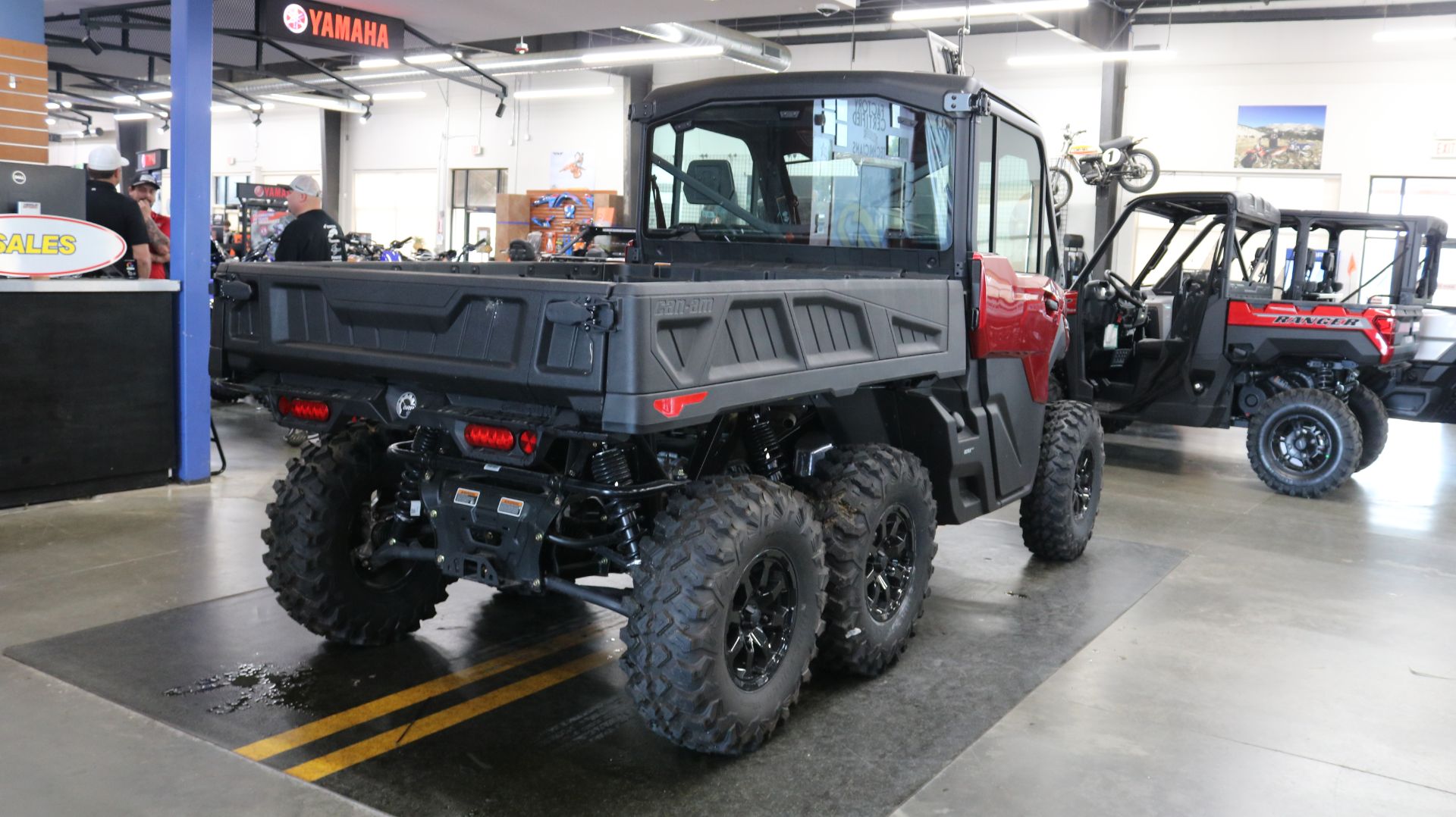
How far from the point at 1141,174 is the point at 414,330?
13533mm

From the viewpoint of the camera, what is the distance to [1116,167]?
1488 cm

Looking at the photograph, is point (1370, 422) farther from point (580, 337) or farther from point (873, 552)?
point (580, 337)

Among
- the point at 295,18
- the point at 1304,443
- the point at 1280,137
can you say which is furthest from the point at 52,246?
the point at 1280,137

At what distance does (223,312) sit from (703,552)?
174 centimetres

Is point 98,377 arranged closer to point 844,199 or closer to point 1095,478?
point 844,199

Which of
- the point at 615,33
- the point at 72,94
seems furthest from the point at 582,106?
the point at 72,94

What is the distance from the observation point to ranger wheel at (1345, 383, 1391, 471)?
8.76 metres

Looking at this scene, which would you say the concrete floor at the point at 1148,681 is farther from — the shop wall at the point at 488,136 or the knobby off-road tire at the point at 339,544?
the shop wall at the point at 488,136

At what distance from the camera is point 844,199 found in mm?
4531

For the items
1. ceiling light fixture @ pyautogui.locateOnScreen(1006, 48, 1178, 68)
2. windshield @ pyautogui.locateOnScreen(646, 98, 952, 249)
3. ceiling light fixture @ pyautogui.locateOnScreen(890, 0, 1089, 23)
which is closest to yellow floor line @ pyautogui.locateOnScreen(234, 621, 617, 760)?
windshield @ pyautogui.locateOnScreen(646, 98, 952, 249)

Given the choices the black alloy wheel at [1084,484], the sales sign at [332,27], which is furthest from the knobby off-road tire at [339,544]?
the sales sign at [332,27]

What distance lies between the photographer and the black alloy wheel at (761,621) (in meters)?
3.32

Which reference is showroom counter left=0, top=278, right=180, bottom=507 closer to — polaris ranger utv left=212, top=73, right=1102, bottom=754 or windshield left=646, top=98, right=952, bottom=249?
polaris ranger utv left=212, top=73, right=1102, bottom=754

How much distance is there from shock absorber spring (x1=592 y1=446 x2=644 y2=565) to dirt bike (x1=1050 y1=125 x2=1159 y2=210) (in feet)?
38.9
